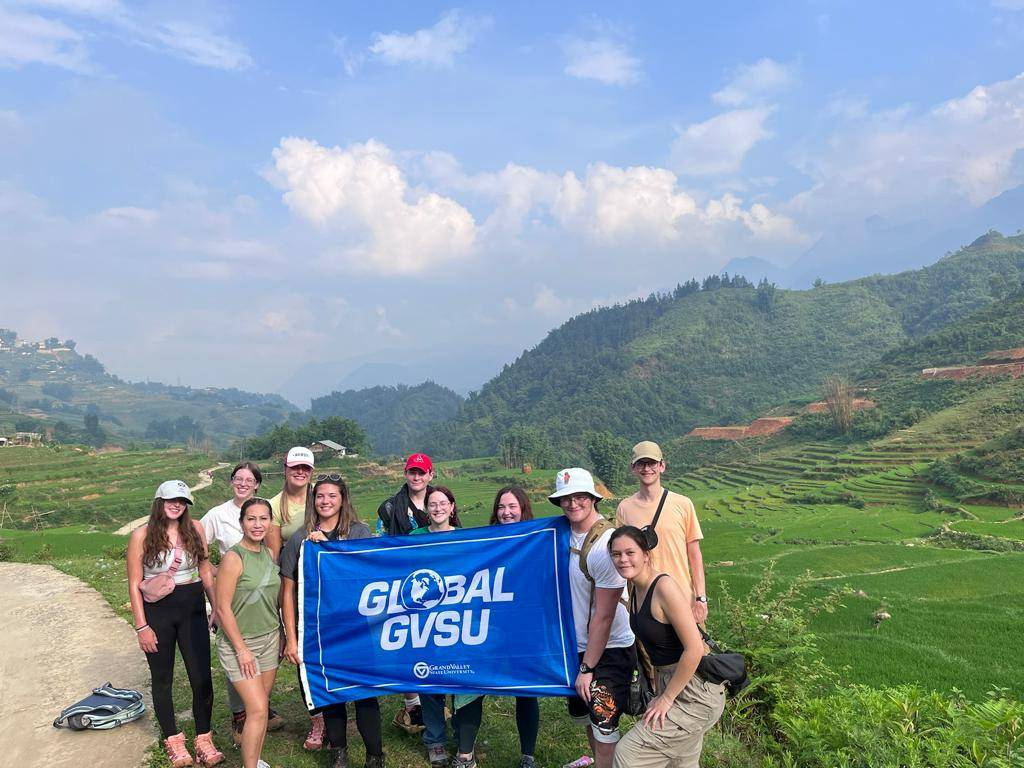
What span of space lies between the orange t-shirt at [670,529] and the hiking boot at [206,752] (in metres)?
3.19

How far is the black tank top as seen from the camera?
9.88ft

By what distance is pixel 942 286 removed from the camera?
129000 millimetres

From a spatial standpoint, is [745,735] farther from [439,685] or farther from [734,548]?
[734,548]

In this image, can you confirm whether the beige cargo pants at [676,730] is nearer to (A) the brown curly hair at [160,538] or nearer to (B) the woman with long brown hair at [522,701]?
(B) the woman with long brown hair at [522,701]

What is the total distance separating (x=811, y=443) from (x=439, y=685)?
63.2 meters

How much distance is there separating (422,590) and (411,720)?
1.28m

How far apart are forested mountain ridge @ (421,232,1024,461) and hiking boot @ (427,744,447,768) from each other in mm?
83890

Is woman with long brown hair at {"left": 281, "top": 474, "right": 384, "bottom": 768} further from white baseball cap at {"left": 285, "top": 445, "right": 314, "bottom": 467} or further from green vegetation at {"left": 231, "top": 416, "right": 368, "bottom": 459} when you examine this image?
green vegetation at {"left": 231, "top": 416, "right": 368, "bottom": 459}

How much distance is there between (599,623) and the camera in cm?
340

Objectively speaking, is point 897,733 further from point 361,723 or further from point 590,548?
Result: point 361,723

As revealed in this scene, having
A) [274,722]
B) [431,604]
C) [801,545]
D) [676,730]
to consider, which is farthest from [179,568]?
[801,545]

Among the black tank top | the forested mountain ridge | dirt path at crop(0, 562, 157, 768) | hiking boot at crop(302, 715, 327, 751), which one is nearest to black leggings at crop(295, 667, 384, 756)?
hiking boot at crop(302, 715, 327, 751)

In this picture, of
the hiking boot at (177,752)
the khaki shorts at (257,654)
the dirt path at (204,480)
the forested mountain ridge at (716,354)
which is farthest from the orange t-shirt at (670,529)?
the forested mountain ridge at (716,354)

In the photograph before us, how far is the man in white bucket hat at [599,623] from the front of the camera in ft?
11.1
